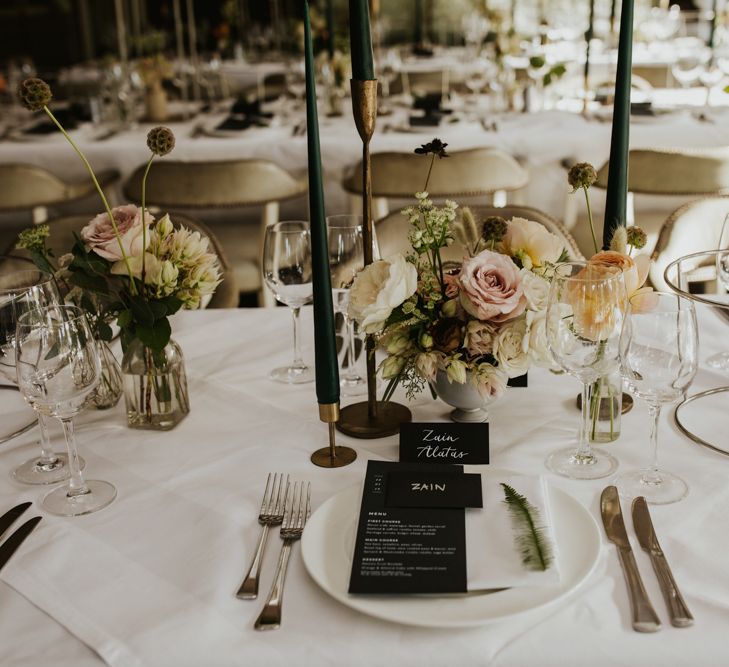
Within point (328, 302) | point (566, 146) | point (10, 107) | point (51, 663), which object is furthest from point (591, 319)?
point (10, 107)

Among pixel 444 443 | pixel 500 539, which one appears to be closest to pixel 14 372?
pixel 444 443

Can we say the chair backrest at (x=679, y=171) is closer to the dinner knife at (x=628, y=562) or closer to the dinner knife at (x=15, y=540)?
the dinner knife at (x=628, y=562)

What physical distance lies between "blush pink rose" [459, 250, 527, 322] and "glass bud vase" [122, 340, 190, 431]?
0.45 m

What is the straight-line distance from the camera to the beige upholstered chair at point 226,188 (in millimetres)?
2744

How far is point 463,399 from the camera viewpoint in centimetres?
117

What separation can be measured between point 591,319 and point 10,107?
14.1 feet

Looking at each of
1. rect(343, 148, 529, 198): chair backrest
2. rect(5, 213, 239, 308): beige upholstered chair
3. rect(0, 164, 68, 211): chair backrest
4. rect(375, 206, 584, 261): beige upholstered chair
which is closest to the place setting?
rect(375, 206, 584, 261): beige upholstered chair

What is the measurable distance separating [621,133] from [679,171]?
180cm

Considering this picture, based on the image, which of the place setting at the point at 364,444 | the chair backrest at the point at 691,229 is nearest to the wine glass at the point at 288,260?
the place setting at the point at 364,444

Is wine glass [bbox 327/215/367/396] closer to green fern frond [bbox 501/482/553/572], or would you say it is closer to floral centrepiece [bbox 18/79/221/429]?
floral centrepiece [bbox 18/79/221/429]

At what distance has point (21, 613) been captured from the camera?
839 millimetres

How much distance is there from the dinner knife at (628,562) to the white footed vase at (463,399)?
223mm

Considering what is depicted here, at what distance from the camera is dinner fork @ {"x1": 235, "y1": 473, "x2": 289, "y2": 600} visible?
2.76ft

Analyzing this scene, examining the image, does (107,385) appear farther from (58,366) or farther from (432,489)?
(432,489)
